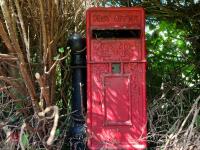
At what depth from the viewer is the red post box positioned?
422 cm

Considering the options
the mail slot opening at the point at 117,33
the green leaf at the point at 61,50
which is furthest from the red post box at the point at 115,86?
the green leaf at the point at 61,50

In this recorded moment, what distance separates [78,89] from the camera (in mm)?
4664

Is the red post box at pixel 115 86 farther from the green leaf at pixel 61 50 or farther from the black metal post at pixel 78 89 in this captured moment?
the green leaf at pixel 61 50

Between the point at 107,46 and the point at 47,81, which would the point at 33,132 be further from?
the point at 107,46

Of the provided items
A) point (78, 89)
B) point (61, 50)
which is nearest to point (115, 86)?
point (78, 89)

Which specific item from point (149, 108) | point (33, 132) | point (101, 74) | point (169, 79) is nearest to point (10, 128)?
point (33, 132)

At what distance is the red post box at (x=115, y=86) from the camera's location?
4223 millimetres

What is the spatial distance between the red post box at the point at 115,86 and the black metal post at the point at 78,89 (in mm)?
298

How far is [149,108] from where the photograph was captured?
190 inches

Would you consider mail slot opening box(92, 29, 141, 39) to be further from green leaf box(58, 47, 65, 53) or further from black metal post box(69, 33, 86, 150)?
green leaf box(58, 47, 65, 53)

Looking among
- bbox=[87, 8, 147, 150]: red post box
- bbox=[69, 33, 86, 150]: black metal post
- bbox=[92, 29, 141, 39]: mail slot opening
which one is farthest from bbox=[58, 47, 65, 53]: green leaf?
bbox=[87, 8, 147, 150]: red post box

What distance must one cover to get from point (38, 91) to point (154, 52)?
6.91ft

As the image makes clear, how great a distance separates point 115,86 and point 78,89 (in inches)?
23.3

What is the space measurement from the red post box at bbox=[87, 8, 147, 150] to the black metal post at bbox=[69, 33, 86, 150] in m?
0.30
